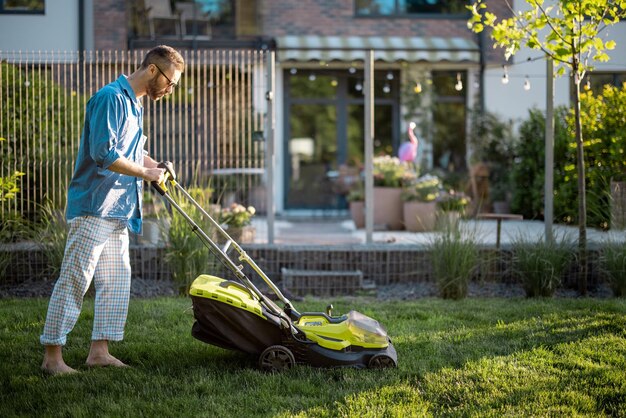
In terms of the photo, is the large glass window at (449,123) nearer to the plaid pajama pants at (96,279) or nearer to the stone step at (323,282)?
the stone step at (323,282)

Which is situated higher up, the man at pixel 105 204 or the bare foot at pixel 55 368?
the man at pixel 105 204

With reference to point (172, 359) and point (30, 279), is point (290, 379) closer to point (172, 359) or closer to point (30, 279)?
point (172, 359)

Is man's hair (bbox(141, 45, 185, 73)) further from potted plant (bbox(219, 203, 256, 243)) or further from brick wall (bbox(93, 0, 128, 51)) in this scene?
brick wall (bbox(93, 0, 128, 51))

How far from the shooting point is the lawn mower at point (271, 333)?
482 cm

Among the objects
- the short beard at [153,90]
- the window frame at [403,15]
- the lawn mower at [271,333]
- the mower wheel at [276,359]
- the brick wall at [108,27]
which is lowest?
the mower wheel at [276,359]

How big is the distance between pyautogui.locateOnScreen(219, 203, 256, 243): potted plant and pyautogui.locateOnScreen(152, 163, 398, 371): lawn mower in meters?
4.28

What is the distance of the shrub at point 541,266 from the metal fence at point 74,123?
297 centimetres

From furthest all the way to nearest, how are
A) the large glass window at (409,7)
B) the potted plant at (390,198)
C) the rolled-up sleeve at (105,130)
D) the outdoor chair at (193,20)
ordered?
1. the large glass window at (409,7)
2. the outdoor chair at (193,20)
3. the potted plant at (390,198)
4. the rolled-up sleeve at (105,130)

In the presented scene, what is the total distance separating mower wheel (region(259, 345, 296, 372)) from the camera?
486cm

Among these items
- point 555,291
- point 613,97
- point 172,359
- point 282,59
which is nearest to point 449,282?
point 555,291

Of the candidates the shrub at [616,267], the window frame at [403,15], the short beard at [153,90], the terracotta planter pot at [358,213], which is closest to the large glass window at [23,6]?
the window frame at [403,15]

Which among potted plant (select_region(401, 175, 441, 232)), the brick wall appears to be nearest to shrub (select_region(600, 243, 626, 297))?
potted plant (select_region(401, 175, 441, 232))

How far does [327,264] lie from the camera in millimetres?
8773

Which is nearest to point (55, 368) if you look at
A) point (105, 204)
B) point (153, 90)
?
point (105, 204)
